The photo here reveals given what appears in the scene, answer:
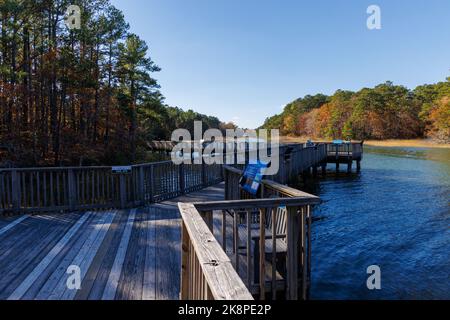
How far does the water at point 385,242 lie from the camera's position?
554cm

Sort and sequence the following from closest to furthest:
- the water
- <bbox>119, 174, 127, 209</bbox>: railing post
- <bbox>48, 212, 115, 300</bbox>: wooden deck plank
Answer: <bbox>48, 212, 115, 300</bbox>: wooden deck plank, the water, <bbox>119, 174, 127, 209</bbox>: railing post

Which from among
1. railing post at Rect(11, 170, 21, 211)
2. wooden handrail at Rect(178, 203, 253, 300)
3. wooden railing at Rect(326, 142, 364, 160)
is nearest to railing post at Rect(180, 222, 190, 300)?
wooden handrail at Rect(178, 203, 253, 300)

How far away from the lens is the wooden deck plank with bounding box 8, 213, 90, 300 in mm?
3322

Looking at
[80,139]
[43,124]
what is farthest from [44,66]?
[80,139]

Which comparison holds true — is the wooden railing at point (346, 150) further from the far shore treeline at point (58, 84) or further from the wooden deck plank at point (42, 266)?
the wooden deck plank at point (42, 266)

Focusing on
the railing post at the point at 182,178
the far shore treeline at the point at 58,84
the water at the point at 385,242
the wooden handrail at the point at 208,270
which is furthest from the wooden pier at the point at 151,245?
the far shore treeline at the point at 58,84

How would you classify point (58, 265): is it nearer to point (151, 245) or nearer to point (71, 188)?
point (151, 245)

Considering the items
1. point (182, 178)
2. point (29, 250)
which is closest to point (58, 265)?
point (29, 250)

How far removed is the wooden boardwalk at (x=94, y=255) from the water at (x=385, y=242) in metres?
2.91

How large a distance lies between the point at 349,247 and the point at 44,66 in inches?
596

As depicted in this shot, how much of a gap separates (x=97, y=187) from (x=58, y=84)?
11331 mm

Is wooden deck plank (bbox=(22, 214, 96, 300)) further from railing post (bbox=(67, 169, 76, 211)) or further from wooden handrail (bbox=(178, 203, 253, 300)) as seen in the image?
wooden handrail (bbox=(178, 203, 253, 300))

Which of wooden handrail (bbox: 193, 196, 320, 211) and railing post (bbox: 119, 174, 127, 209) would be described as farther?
railing post (bbox: 119, 174, 127, 209)
